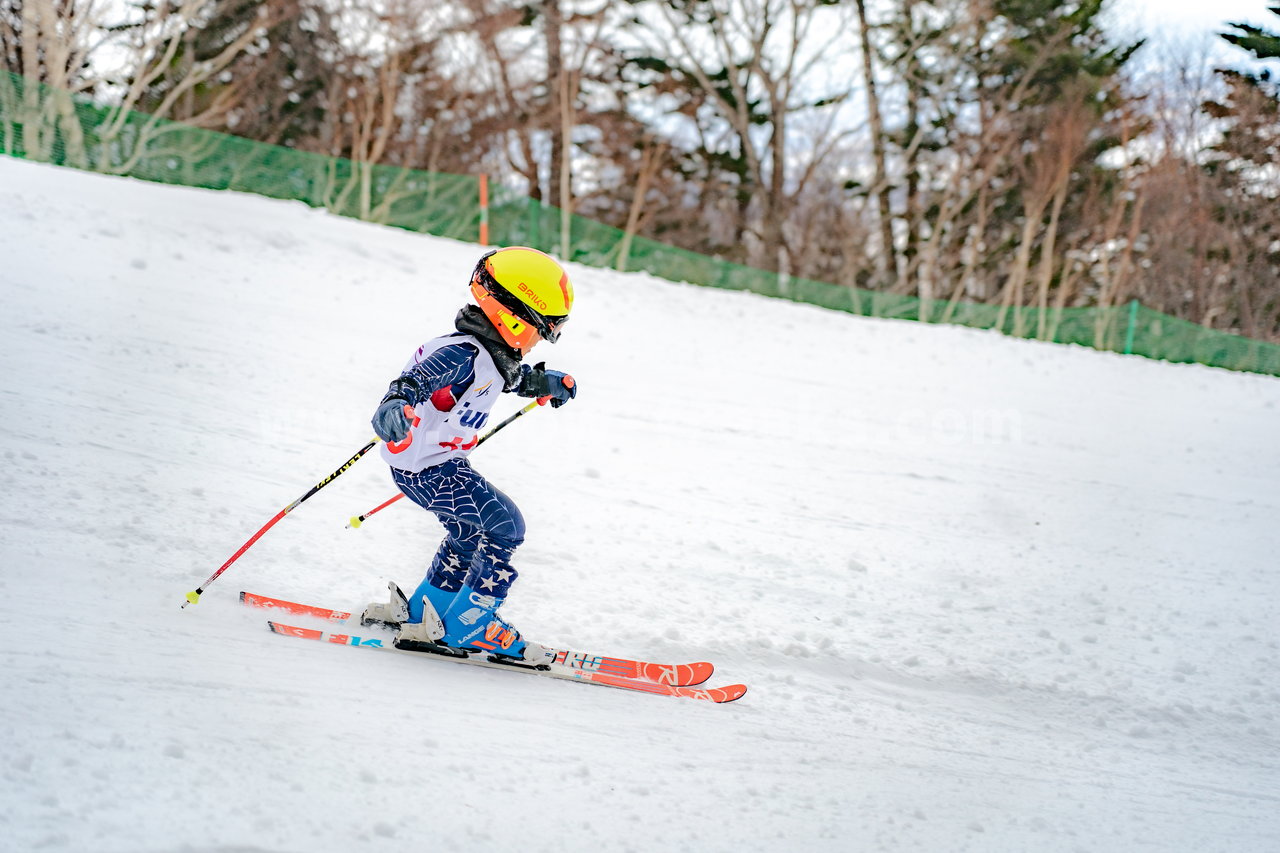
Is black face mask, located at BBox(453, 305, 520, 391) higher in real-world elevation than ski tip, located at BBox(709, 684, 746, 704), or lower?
higher

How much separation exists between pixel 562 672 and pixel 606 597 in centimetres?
92

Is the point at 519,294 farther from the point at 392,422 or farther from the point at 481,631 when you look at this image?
the point at 481,631

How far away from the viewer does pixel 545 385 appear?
3627mm

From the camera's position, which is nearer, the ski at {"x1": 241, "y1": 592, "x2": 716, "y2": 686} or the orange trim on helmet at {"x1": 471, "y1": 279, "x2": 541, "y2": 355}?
Result: the orange trim on helmet at {"x1": 471, "y1": 279, "x2": 541, "y2": 355}

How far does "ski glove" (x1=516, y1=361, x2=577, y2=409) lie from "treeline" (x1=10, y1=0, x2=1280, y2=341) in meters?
17.6

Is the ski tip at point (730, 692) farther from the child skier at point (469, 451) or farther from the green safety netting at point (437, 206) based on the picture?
the green safety netting at point (437, 206)

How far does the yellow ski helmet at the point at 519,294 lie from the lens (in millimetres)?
3258

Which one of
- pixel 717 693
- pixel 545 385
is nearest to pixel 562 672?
pixel 717 693

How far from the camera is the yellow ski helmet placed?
326 centimetres

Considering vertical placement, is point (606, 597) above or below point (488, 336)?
below

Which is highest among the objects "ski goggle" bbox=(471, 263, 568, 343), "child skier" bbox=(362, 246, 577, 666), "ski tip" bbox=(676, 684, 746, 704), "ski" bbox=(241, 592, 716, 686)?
"ski goggle" bbox=(471, 263, 568, 343)

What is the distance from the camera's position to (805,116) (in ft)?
85.8

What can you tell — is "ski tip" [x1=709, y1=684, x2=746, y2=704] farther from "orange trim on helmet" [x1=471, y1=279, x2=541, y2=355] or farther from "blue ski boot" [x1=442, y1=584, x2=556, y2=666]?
"orange trim on helmet" [x1=471, y1=279, x2=541, y2=355]

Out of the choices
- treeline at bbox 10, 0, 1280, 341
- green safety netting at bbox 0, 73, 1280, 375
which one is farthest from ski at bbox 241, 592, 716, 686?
treeline at bbox 10, 0, 1280, 341
